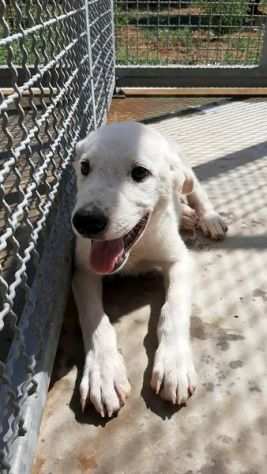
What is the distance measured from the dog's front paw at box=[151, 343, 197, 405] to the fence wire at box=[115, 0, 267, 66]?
12.8ft

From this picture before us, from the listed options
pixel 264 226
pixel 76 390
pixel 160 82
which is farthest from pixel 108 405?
pixel 160 82

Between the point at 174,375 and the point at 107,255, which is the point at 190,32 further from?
the point at 174,375

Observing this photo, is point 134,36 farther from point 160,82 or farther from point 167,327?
point 167,327

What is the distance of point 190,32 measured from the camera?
470cm

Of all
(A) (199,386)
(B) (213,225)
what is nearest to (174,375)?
(A) (199,386)

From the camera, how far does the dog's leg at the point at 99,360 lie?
4.93ft

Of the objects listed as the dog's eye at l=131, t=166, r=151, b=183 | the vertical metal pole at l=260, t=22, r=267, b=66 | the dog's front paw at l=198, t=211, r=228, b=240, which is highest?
the dog's eye at l=131, t=166, r=151, b=183

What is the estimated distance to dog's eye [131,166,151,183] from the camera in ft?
5.71

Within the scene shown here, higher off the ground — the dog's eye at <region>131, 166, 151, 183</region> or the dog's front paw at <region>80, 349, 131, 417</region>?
the dog's eye at <region>131, 166, 151, 183</region>

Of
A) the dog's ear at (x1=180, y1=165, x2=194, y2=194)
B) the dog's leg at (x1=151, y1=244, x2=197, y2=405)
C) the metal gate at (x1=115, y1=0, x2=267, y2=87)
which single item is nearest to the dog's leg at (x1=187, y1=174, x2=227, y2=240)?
the dog's ear at (x1=180, y1=165, x2=194, y2=194)

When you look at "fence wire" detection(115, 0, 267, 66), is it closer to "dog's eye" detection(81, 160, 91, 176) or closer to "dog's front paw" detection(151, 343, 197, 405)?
"dog's eye" detection(81, 160, 91, 176)

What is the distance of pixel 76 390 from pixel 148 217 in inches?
27.0

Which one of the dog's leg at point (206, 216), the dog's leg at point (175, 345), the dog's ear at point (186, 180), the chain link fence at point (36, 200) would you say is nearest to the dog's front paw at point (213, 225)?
the dog's leg at point (206, 216)

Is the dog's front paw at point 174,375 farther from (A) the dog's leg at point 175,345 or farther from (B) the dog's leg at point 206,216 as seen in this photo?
(B) the dog's leg at point 206,216
